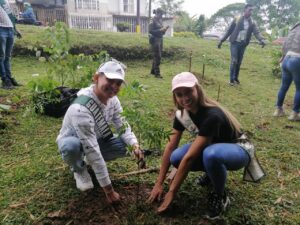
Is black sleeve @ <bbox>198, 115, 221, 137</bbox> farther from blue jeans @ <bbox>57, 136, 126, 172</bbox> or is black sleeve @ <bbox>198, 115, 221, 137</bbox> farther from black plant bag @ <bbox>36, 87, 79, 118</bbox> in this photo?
black plant bag @ <bbox>36, 87, 79, 118</bbox>

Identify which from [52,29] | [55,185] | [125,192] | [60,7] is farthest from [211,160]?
[60,7]

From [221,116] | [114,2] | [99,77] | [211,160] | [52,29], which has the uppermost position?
[114,2]

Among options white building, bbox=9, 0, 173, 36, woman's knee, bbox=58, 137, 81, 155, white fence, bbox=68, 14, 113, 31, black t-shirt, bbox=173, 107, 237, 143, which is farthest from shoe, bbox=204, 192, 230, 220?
white fence, bbox=68, 14, 113, 31

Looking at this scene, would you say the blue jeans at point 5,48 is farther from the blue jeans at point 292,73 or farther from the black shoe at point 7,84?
the blue jeans at point 292,73

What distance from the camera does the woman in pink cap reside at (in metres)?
1.94

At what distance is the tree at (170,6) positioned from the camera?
3562 cm

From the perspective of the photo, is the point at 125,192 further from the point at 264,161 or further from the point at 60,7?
the point at 60,7

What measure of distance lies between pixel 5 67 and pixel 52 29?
1.82m

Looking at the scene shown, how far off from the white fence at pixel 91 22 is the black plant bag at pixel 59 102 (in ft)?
64.9

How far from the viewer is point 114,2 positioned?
24.5 metres

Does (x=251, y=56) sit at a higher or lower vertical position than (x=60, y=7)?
lower

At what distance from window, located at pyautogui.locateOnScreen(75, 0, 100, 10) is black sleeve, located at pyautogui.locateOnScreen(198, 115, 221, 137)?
23.2 meters

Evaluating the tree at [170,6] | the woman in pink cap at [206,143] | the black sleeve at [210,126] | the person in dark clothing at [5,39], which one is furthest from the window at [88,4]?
the black sleeve at [210,126]

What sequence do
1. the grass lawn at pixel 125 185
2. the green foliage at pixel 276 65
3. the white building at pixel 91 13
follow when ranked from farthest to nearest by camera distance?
1. the white building at pixel 91 13
2. the green foliage at pixel 276 65
3. the grass lawn at pixel 125 185
